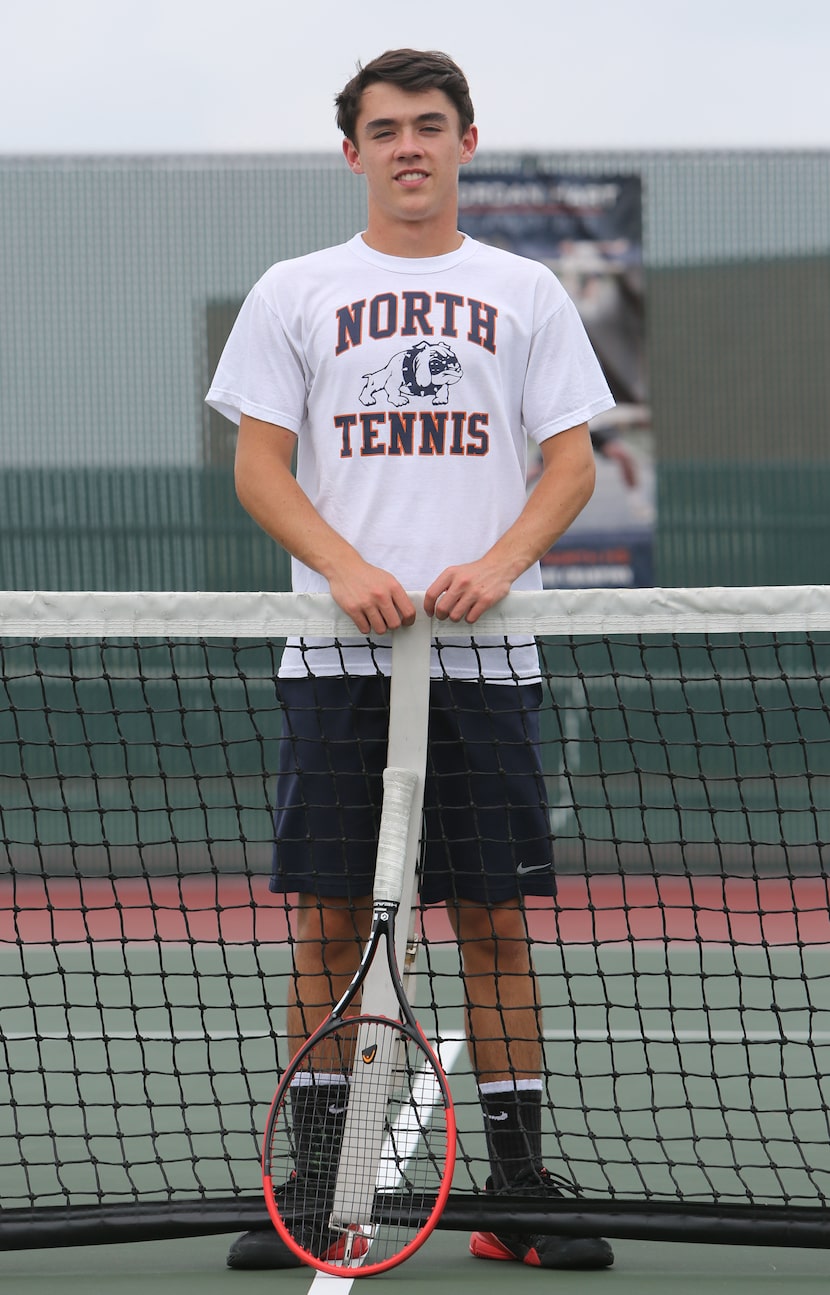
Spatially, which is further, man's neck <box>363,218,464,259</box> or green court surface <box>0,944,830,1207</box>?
green court surface <box>0,944,830,1207</box>

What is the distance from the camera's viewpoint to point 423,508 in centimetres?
288

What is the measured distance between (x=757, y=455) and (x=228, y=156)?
138 inches

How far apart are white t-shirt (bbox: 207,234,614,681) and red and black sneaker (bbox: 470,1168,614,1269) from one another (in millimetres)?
868

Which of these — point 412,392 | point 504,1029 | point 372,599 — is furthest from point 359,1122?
point 412,392

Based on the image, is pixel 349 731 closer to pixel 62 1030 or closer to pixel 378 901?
pixel 378 901

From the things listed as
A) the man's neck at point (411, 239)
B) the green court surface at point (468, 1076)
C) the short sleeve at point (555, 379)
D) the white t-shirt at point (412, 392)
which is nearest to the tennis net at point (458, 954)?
the green court surface at point (468, 1076)

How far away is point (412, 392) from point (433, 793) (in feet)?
2.22

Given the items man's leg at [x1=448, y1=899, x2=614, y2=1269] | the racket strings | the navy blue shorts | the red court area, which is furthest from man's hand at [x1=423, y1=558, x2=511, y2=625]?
the red court area

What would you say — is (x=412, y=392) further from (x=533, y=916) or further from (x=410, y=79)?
(x=533, y=916)

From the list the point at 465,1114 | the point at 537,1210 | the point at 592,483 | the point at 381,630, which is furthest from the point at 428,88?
the point at 465,1114

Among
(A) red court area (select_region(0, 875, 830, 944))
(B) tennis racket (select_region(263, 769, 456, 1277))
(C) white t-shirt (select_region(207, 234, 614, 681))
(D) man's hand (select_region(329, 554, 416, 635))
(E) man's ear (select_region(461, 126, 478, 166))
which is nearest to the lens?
(B) tennis racket (select_region(263, 769, 456, 1277))

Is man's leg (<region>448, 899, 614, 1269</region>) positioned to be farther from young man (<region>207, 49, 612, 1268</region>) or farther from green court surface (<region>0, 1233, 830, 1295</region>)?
green court surface (<region>0, 1233, 830, 1295</region>)

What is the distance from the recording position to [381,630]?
2781 millimetres

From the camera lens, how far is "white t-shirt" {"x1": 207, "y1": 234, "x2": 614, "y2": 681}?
9.42 feet
